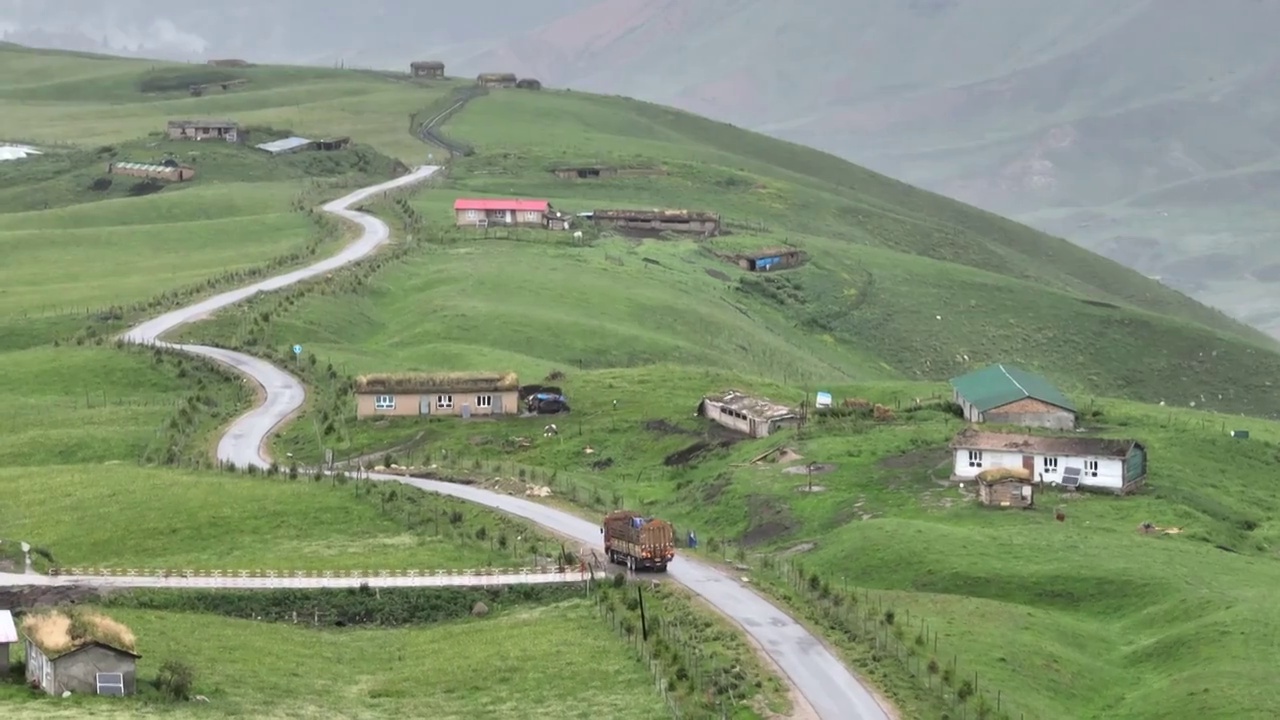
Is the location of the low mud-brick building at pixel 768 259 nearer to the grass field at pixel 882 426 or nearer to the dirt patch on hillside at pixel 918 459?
the grass field at pixel 882 426

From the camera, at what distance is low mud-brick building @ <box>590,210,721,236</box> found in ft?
547

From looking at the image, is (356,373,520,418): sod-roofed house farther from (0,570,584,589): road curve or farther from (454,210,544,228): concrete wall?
(454,210,544,228): concrete wall

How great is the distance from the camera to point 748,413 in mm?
83750

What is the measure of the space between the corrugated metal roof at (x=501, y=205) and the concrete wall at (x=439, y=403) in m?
68.1

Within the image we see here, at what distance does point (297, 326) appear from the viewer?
106m

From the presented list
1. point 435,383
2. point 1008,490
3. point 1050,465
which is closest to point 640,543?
point 1008,490

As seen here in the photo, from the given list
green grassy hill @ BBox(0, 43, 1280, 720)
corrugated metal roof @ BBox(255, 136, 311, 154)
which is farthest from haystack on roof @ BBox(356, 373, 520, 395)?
corrugated metal roof @ BBox(255, 136, 311, 154)

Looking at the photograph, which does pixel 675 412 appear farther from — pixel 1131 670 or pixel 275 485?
pixel 1131 670

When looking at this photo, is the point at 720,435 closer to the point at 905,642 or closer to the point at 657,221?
the point at 905,642

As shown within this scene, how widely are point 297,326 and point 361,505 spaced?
39.4 metres

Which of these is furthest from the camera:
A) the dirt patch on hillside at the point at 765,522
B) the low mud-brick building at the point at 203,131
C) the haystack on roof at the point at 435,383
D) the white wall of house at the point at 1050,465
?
the low mud-brick building at the point at 203,131

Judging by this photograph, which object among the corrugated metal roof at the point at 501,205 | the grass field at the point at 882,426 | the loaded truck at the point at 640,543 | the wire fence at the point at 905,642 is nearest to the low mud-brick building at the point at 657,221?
the grass field at the point at 882,426

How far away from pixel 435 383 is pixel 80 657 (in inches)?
1757

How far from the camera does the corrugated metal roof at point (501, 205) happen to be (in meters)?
155
